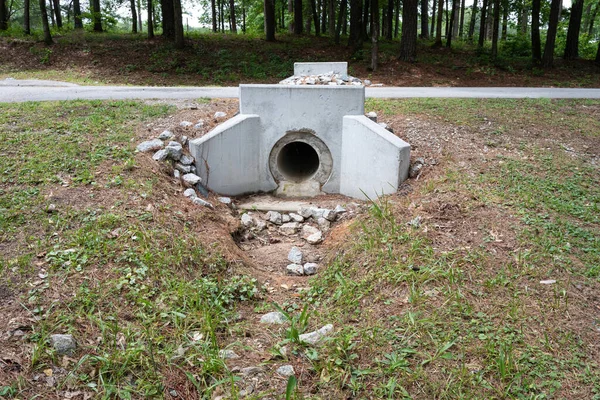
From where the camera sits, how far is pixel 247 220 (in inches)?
298

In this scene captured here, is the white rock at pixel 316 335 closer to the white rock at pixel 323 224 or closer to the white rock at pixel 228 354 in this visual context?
the white rock at pixel 228 354

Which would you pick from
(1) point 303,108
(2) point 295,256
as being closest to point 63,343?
(2) point 295,256

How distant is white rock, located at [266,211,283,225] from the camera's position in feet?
25.5

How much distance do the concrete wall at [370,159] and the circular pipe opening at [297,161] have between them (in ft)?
3.26

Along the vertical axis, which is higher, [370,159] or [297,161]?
[370,159]

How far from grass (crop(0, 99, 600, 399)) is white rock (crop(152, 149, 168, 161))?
0.20m

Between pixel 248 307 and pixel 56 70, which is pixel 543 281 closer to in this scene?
pixel 248 307

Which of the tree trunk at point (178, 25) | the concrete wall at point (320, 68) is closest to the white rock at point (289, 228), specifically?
the concrete wall at point (320, 68)

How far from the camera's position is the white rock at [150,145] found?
7.15m

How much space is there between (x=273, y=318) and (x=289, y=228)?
3.05m

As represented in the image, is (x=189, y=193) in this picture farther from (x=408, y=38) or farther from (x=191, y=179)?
(x=408, y=38)

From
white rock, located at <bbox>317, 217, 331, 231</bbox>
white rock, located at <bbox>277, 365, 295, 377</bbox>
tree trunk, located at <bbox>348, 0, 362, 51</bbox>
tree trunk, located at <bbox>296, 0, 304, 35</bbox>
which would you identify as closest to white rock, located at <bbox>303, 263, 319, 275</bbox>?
white rock, located at <bbox>317, 217, 331, 231</bbox>

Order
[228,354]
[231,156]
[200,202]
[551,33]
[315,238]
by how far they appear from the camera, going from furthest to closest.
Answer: [551,33] < [231,156] < [315,238] < [200,202] < [228,354]

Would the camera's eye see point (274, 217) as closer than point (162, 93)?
Yes
